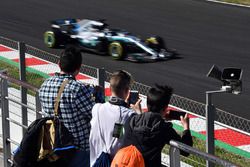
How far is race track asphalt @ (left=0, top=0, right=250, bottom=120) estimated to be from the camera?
14.4 metres

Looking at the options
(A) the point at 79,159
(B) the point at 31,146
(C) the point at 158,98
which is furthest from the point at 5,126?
(C) the point at 158,98

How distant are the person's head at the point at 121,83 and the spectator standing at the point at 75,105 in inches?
15.8

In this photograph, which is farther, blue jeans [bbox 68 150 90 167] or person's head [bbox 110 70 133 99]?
blue jeans [bbox 68 150 90 167]

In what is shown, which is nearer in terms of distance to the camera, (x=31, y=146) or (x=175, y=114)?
(x=175, y=114)

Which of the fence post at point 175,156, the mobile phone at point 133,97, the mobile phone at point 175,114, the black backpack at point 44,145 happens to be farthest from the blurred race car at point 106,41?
the fence post at point 175,156

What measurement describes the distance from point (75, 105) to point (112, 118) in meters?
0.41

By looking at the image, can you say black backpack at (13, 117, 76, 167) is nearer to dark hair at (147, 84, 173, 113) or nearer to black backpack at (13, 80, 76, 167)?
black backpack at (13, 80, 76, 167)

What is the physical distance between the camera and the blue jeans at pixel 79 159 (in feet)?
18.5

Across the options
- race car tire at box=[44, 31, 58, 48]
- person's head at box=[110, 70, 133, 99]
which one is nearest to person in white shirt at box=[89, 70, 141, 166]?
person's head at box=[110, 70, 133, 99]

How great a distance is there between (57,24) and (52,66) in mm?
3062

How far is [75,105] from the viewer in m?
5.57

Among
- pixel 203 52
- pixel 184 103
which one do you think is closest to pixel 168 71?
pixel 203 52

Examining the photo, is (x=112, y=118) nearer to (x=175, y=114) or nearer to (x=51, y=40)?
(x=175, y=114)

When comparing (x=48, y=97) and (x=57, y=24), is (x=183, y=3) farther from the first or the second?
(x=48, y=97)
